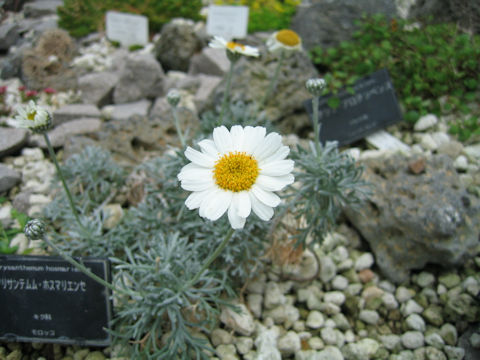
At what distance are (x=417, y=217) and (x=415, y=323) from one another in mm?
541

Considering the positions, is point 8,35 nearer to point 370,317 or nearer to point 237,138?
point 237,138

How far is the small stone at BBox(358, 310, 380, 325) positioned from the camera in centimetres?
207

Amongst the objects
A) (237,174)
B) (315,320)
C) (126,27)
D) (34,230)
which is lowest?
(315,320)

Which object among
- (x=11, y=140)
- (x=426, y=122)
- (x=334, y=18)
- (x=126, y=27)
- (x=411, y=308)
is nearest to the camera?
(x=411, y=308)

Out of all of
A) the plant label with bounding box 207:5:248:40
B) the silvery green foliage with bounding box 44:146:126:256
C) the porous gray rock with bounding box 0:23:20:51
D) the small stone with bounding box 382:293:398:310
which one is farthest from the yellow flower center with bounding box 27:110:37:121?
the plant label with bounding box 207:5:248:40

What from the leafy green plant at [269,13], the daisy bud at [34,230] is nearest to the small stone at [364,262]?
the daisy bud at [34,230]

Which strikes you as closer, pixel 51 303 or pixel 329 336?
pixel 51 303

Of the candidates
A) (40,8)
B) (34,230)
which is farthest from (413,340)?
(40,8)

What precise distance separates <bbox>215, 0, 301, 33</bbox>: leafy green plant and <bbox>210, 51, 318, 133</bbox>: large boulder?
143cm

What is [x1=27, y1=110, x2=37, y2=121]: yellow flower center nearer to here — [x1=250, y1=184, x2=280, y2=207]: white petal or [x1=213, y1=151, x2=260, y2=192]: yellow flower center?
[x1=213, y1=151, x2=260, y2=192]: yellow flower center

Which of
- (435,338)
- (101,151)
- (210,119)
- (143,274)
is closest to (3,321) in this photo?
(143,274)

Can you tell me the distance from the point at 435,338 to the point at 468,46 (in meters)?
2.36

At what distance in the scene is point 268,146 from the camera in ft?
4.06

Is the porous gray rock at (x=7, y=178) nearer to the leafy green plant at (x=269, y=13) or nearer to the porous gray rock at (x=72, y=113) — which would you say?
the porous gray rock at (x=72, y=113)
